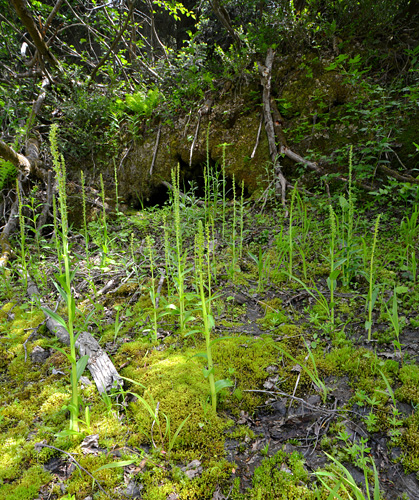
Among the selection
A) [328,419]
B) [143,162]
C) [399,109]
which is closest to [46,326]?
[328,419]

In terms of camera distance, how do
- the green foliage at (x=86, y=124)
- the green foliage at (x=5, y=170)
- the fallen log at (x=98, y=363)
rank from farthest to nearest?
the green foliage at (x=86, y=124)
the green foliage at (x=5, y=170)
the fallen log at (x=98, y=363)

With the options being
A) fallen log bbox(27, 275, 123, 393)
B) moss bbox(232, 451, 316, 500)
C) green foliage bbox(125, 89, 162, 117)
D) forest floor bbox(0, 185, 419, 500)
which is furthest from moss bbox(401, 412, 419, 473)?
green foliage bbox(125, 89, 162, 117)

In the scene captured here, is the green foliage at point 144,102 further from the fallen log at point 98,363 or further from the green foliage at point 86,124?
the fallen log at point 98,363

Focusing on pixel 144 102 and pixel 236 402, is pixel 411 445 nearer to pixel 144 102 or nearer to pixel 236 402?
pixel 236 402

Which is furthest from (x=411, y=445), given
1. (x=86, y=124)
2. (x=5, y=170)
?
(x=86, y=124)

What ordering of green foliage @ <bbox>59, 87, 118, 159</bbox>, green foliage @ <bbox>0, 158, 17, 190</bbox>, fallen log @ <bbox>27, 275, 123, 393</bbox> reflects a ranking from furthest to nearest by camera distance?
green foliage @ <bbox>59, 87, 118, 159</bbox> → green foliage @ <bbox>0, 158, 17, 190</bbox> → fallen log @ <bbox>27, 275, 123, 393</bbox>

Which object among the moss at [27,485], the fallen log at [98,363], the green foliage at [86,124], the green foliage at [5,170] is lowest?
the moss at [27,485]

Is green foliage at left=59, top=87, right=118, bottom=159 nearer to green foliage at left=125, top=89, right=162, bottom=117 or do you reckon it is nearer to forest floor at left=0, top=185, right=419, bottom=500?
green foliage at left=125, top=89, right=162, bottom=117

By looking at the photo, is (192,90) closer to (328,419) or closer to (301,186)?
(301,186)

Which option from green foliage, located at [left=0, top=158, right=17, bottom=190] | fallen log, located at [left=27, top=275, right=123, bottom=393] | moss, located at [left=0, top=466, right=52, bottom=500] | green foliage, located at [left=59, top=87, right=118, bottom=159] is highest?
green foliage, located at [left=59, top=87, right=118, bottom=159]

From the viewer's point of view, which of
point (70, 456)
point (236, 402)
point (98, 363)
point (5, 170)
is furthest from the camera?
point (5, 170)

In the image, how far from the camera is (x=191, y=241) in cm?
439

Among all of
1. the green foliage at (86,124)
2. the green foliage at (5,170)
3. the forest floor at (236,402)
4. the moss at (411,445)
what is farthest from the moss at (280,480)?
the green foliage at (86,124)

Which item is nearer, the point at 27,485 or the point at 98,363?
the point at 27,485
